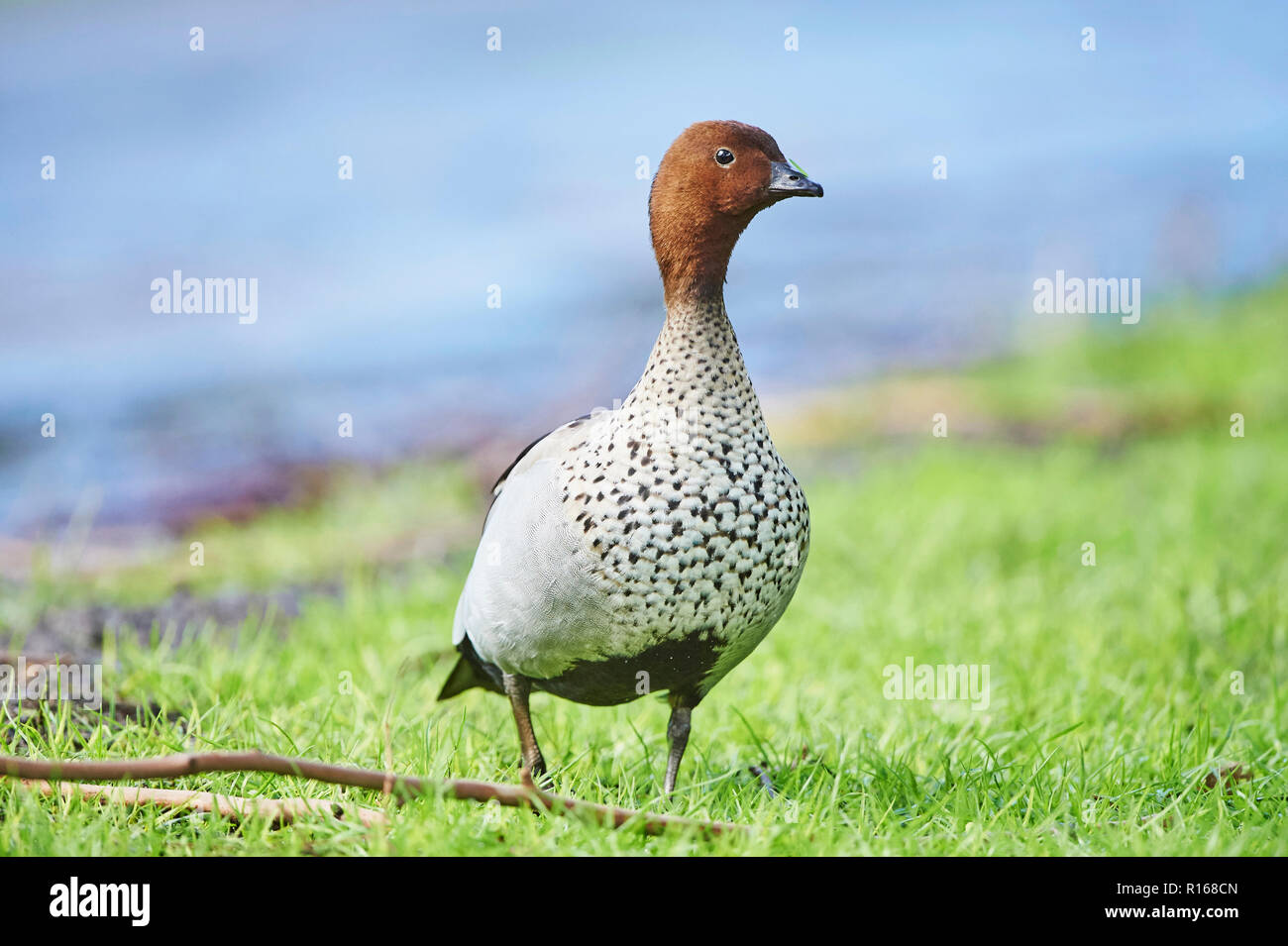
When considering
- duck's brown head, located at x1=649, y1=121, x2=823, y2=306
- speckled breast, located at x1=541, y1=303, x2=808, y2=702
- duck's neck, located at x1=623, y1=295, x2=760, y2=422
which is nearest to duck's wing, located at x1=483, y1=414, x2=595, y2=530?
speckled breast, located at x1=541, y1=303, x2=808, y2=702

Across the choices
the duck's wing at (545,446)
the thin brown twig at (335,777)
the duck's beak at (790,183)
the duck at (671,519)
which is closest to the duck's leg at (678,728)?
the duck at (671,519)

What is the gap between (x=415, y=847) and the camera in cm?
258

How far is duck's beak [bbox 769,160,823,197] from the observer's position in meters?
3.03

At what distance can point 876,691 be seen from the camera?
430 cm

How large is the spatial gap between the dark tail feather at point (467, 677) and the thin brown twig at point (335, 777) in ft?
2.05

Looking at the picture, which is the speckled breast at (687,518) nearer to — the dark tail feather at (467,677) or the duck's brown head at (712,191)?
the duck's brown head at (712,191)

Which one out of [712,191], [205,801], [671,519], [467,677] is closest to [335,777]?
[205,801]

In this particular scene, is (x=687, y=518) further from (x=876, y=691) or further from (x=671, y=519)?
(x=876, y=691)

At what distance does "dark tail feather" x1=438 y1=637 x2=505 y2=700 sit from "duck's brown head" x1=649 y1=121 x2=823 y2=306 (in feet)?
3.55

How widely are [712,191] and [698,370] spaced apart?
0.45 metres

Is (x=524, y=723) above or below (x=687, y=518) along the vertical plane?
below

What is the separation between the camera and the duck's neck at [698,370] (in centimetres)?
294
